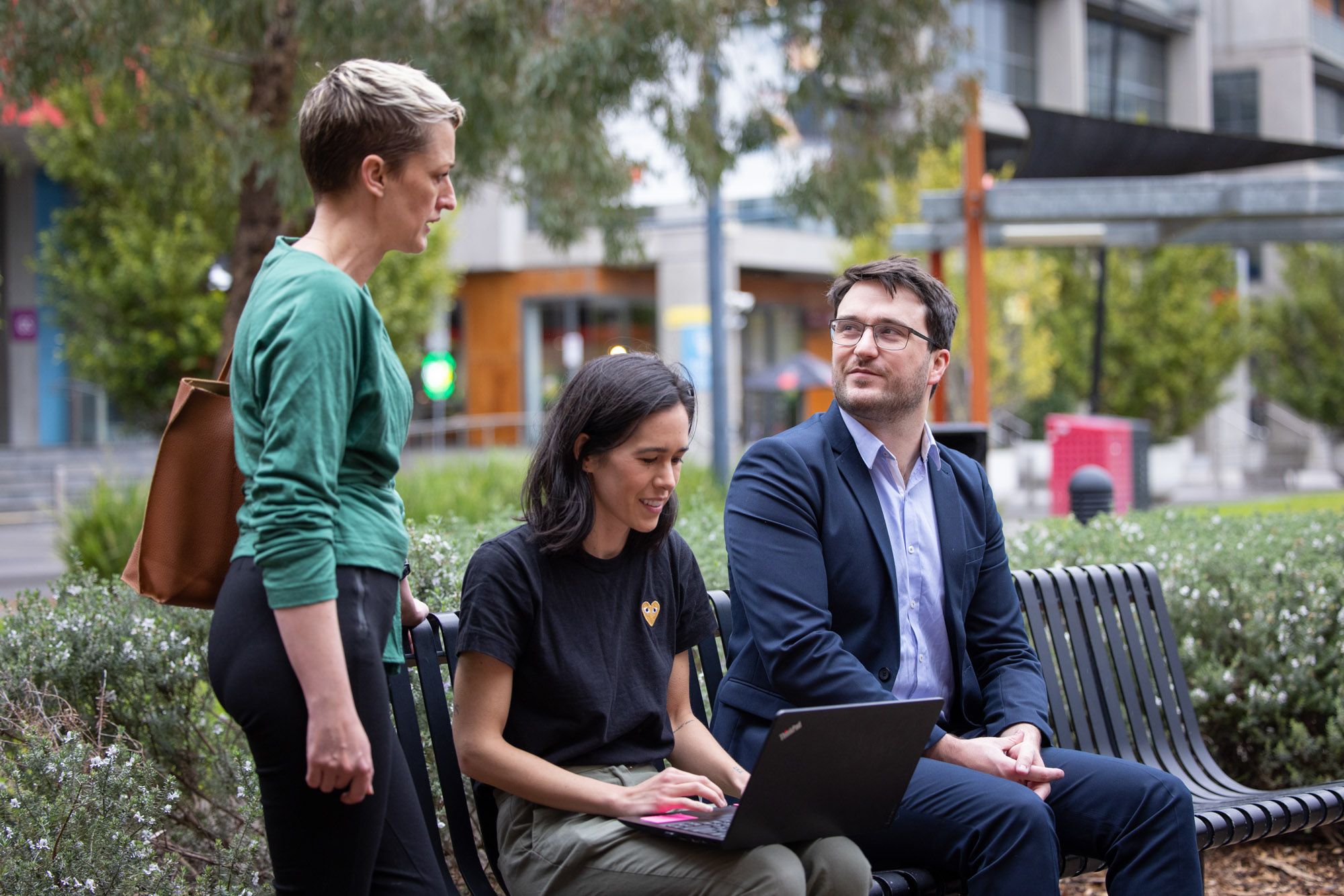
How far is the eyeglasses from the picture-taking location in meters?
3.45

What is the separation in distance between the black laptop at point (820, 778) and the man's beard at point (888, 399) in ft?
3.26

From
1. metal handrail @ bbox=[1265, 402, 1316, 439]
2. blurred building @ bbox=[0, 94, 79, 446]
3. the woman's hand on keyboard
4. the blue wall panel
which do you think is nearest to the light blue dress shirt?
the woman's hand on keyboard

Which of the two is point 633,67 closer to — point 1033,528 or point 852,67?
point 852,67

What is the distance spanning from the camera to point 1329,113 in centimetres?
4766

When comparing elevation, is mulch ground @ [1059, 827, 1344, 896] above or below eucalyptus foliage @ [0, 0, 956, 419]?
below

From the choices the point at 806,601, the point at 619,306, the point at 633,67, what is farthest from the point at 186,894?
the point at 619,306

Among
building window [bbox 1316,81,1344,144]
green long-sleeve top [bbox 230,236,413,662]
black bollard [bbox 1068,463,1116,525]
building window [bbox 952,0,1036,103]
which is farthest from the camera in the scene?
building window [bbox 1316,81,1344,144]

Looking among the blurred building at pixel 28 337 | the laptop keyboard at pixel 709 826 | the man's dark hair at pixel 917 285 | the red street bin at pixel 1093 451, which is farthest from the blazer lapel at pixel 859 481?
the blurred building at pixel 28 337

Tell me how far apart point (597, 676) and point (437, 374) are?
1638 centimetres

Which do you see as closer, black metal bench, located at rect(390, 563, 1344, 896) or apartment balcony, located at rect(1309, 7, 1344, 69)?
black metal bench, located at rect(390, 563, 1344, 896)

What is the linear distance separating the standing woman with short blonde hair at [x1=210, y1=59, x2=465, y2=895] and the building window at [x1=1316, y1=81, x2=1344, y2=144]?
1959 inches

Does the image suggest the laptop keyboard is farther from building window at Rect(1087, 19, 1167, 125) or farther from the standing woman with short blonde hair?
building window at Rect(1087, 19, 1167, 125)

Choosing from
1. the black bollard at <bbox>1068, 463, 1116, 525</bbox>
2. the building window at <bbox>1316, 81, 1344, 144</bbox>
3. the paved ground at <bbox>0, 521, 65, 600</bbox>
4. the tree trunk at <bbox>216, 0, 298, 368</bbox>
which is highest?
the building window at <bbox>1316, 81, 1344, 144</bbox>

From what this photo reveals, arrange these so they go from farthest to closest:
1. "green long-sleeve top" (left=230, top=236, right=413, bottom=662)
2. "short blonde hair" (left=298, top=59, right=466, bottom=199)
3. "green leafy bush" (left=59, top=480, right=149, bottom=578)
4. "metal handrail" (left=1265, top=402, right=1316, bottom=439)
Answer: "metal handrail" (left=1265, top=402, right=1316, bottom=439), "green leafy bush" (left=59, top=480, right=149, bottom=578), "short blonde hair" (left=298, top=59, right=466, bottom=199), "green long-sleeve top" (left=230, top=236, right=413, bottom=662)
